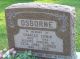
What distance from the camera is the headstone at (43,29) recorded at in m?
4.18

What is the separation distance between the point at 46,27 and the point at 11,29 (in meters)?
0.52

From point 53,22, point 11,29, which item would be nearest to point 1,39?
point 11,29

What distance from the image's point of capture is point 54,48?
4.37m

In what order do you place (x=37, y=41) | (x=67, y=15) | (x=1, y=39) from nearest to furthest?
(x=67, y=15) < (x=37, y=41) < (x=1, y=39)


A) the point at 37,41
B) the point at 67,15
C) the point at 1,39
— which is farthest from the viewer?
the point at 1,39

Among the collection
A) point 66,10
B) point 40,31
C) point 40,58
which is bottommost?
point 40,58

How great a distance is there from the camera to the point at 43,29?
4305mm

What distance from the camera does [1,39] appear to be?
6152 millimetres

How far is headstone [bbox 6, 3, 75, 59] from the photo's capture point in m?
4.18

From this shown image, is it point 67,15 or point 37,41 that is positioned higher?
point 67,15

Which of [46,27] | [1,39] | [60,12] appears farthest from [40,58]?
[1,39]

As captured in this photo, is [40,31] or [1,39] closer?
[40,31]

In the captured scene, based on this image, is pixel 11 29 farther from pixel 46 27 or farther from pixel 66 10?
pixel 66 10

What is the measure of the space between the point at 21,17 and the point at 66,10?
634 mm
